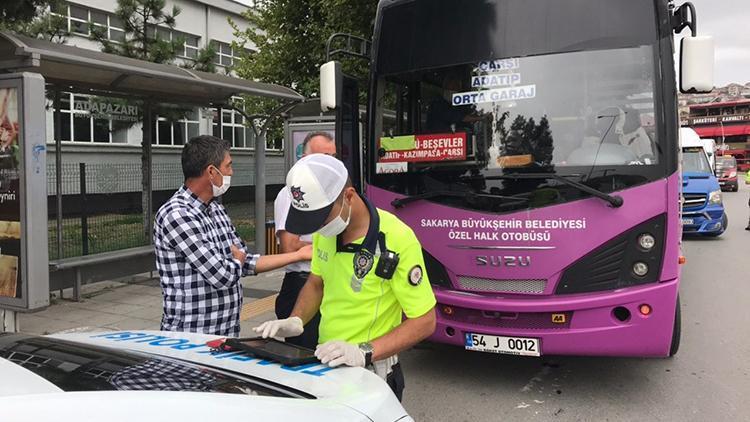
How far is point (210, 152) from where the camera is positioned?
9.69 feet

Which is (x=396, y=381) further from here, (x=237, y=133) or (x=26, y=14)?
(x=237, y=133)

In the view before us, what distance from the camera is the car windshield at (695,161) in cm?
1353

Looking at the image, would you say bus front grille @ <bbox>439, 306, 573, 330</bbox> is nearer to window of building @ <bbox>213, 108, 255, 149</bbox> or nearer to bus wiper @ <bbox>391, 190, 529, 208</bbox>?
bus wiper @ <bbox>391, 190, 529, 208</bbox>

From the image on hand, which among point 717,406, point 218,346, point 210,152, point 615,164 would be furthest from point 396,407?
point 717,406

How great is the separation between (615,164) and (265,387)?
315cm

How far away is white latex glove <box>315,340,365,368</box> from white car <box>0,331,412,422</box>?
0.09 ft

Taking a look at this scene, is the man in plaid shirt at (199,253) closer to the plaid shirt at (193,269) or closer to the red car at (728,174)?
the plaid shirt at (193,269)

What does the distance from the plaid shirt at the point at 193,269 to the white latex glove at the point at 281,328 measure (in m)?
0.52

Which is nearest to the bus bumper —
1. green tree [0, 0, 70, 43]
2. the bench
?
the bench

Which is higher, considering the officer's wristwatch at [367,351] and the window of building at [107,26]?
the window of building at [107,26]

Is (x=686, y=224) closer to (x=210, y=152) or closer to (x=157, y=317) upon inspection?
(x=157, y=317)

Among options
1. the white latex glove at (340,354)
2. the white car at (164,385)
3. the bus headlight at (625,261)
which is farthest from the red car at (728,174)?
the white car at (164,385)

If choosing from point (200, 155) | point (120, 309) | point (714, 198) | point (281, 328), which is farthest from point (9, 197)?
point (714, 198)

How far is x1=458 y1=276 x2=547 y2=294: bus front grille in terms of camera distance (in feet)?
13.7
